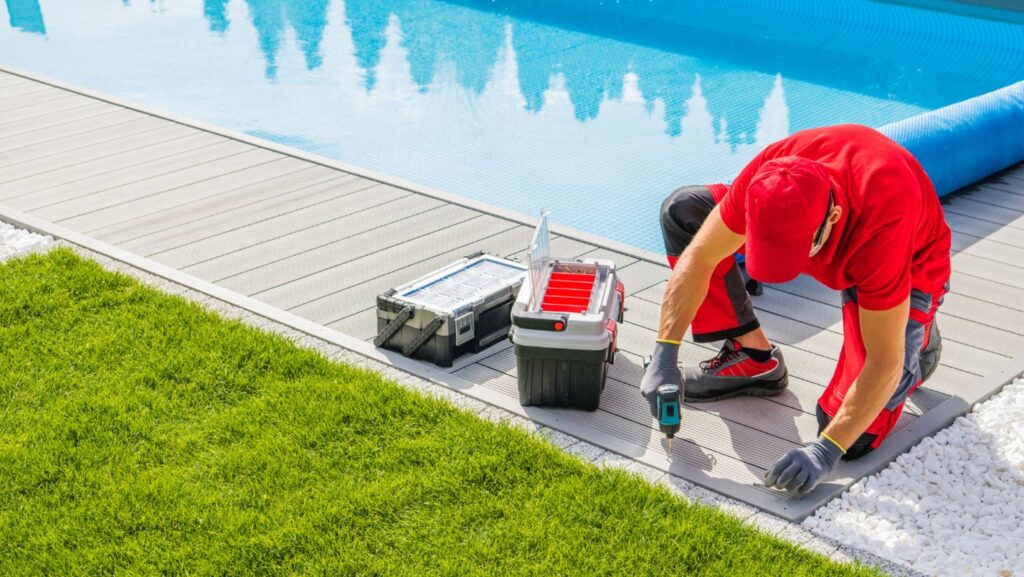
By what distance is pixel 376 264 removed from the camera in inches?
176

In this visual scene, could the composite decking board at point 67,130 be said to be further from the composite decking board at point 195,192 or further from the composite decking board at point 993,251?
the composite decking board at point 993,251

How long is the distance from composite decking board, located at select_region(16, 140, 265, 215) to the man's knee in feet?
9.42

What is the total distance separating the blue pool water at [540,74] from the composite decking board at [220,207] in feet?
4.12

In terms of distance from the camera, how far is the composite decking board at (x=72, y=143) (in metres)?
5.70

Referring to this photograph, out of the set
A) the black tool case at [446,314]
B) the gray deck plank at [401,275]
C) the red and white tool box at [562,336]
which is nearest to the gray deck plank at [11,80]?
the gray deck plank at [401,275]

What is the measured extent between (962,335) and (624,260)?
139 cm

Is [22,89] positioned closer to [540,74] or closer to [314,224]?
[314,224]

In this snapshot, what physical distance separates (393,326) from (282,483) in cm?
88

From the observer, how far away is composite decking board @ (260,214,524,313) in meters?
4.16

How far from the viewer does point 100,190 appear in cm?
528

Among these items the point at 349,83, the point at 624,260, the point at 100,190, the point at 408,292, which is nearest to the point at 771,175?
the point at 408,292

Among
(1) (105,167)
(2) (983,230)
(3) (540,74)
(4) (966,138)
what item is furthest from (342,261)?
(3) (540,74)

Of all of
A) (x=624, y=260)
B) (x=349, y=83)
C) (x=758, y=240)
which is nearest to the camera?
(x=758, y=240)

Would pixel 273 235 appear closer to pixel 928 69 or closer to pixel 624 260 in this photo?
pixel 624 260
